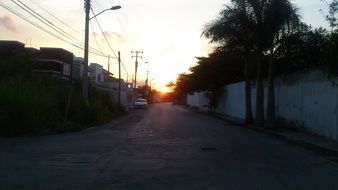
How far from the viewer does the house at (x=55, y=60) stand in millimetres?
70125

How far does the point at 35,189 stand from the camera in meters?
10.7

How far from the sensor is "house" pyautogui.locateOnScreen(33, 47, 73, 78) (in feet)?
230

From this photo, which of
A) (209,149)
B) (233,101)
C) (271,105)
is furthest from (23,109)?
(233,101)

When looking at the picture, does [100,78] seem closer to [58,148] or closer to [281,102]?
[281,102]

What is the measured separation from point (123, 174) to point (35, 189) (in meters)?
2.54

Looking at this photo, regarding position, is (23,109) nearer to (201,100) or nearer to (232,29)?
(232,29)

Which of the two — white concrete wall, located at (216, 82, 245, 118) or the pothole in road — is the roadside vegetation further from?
white concrete wall, located at (216, 82, 245, 118)

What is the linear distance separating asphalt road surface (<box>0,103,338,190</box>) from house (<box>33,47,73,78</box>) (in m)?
49.5

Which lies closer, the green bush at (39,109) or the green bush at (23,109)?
the green bush at (23,109)

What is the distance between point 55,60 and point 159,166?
58.1 meters

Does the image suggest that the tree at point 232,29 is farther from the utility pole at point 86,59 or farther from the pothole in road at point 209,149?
the pothole in road at point 209,149

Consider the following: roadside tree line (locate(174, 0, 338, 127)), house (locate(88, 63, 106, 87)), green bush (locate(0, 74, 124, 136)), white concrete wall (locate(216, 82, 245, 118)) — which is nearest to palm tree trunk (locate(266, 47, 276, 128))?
roadside tree line (locate(174, 0, 338, 127))

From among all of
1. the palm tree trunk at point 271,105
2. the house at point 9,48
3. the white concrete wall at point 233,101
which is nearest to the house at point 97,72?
the house at point 9,48

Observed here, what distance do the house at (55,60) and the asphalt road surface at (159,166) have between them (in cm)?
4951
